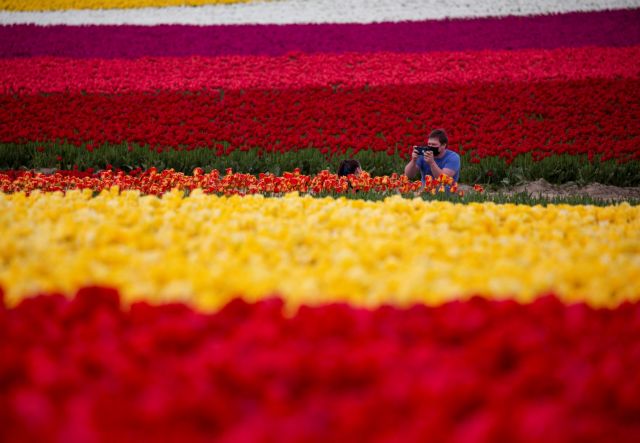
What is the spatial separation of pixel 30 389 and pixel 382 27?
19614mm

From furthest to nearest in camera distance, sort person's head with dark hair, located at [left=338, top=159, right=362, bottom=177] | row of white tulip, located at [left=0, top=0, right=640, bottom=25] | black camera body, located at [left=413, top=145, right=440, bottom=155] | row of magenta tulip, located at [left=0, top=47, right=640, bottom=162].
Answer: row of white tulip, located at [left=0, top=0, right=640, bottom=25] < row of magenta tulip, located at [left=0, top=47, right=640, bottom=162] < person's head with dark hair, located at [left=338, top=159, right=362, bottom=177] < black camera body, located at [left=413, top=145, right=440, bottom=155]

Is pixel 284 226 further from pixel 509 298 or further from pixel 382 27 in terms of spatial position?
A: pixel 382 27

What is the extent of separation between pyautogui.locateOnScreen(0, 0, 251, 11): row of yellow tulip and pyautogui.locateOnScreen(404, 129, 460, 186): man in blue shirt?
19.2m

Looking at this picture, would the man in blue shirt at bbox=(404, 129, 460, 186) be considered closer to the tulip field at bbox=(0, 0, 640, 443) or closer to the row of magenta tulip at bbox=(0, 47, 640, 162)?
the tulip field at bbox=(0, 0, 640, 443)

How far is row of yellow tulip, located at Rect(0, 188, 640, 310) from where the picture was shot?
8.11ft

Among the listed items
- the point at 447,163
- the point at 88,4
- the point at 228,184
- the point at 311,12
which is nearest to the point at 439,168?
the point at 447,163

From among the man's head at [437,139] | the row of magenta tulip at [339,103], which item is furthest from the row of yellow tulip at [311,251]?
the row of magenta tulip at [339,103]

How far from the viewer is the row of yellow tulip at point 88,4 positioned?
78.7 feet

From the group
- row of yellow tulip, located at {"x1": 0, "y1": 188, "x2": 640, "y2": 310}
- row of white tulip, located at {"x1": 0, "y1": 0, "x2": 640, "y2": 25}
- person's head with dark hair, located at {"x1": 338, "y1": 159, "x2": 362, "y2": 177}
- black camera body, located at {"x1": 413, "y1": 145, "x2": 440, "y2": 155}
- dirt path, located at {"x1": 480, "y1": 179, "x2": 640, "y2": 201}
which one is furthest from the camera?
row of white tulip, located at {"x1": 0, "y1": 0, "x2": 640, "y2": 25}

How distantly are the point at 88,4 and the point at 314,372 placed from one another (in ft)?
85.5

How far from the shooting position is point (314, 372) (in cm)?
180

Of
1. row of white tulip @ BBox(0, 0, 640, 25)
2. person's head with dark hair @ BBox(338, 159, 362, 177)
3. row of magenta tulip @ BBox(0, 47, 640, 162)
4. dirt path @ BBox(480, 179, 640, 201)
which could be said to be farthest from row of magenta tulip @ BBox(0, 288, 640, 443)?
row of white tulip @ BBox(0, 0, 640, 25)

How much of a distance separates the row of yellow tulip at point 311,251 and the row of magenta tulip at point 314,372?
192mm

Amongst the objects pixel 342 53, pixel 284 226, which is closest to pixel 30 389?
pixel 284 226
